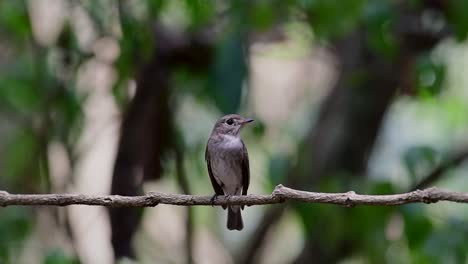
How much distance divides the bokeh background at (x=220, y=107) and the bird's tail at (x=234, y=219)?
0.29 metres

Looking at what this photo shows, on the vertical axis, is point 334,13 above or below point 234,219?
above

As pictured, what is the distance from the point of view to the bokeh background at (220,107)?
18.3 ft

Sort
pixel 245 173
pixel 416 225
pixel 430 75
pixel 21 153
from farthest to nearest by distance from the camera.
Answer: pixel 21 153, pixel 245 173, pixel 430 75, pixel 416 225

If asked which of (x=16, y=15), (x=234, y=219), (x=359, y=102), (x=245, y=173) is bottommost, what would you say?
(x=234, y=219)

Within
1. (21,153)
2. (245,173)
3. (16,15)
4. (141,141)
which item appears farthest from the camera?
(21,153)

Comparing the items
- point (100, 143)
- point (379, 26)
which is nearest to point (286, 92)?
point (100, 143)

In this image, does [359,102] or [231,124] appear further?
[359,102]

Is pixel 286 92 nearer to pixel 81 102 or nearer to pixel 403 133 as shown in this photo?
pixel 403 133

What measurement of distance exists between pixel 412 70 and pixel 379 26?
1.48 meters

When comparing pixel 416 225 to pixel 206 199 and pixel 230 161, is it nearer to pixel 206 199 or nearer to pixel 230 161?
pixel 230 161

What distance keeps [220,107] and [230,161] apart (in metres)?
0.49

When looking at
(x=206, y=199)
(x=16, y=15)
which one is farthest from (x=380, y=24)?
(x=16, y=15)

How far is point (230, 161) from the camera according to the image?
606 centimetres

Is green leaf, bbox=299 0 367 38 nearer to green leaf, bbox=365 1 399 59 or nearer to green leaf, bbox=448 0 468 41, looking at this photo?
green leaf, bbox=365 1 399 59
